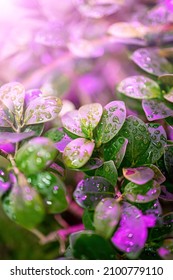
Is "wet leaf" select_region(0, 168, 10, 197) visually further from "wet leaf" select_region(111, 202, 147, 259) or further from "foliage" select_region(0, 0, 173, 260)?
"wet leaf" select_region(111, 202, 147, 259)

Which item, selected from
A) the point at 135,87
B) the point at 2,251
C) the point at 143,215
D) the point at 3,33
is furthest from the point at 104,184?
the point at 3,33

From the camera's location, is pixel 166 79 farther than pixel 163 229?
Yes

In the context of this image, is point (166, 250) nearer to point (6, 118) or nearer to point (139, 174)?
point (139, 174)

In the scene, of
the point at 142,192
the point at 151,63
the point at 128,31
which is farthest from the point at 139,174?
the point at 128,31

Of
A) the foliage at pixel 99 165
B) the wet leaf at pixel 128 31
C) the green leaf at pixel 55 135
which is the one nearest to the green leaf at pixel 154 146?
the foliage at pixel 99 165

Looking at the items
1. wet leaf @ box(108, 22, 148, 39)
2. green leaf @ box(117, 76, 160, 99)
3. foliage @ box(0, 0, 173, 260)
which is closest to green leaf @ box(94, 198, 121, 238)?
foliage @ box(0, 0, 173, 260)

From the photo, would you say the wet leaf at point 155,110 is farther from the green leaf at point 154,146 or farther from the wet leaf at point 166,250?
the wet leaf at point 166,250
